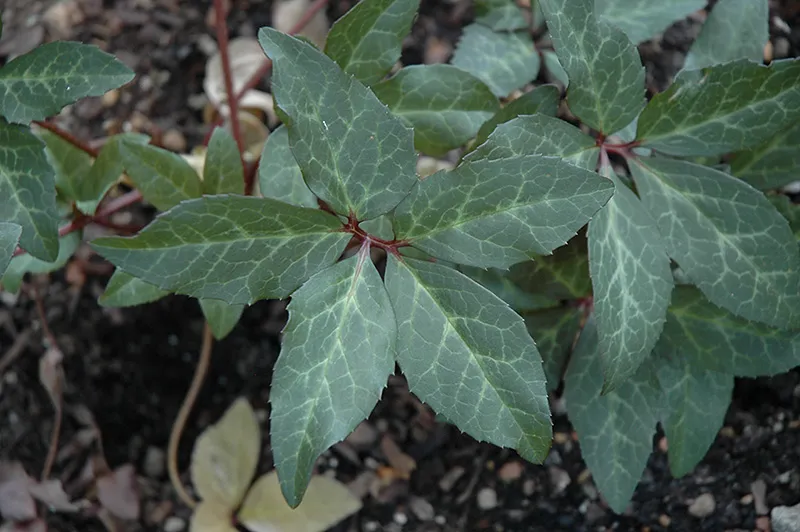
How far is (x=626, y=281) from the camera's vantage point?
89 centimetres

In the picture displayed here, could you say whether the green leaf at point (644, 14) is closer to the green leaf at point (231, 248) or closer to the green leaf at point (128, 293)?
the green leaf at point (231, 248)

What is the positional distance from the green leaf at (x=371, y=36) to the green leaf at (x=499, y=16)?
30 cm

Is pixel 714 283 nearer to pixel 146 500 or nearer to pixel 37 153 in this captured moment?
pixel 37 153

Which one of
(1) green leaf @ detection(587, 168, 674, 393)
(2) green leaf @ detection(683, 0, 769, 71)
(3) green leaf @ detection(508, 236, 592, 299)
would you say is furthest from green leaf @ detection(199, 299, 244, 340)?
(2) green leaf @ detection(683, 0, 769, 71)

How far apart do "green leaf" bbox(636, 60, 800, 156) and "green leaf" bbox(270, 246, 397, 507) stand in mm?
396

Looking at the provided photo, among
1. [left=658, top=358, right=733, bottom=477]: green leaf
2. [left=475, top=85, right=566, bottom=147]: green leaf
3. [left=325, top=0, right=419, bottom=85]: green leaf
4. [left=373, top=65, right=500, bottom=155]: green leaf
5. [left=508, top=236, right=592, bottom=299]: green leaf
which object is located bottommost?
[left=658, top=358, right=733, bottom=477]: green leaf

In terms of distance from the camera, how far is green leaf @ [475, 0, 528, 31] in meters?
1.27

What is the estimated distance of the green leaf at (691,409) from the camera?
3.62 feet

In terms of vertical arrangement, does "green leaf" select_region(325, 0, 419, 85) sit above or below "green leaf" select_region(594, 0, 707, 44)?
above

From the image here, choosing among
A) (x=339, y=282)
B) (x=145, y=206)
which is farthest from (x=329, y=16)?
(x=339, y=282)

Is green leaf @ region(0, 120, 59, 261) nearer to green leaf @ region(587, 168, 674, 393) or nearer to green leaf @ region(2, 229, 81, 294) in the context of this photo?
green leaf @ region(2, 229, 81, 294)

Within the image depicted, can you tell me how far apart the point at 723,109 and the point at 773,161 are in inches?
8.8

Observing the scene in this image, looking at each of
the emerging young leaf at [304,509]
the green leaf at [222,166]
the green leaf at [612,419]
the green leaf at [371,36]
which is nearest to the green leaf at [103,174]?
the green leaf at [222,166]

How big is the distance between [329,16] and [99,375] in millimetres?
840
